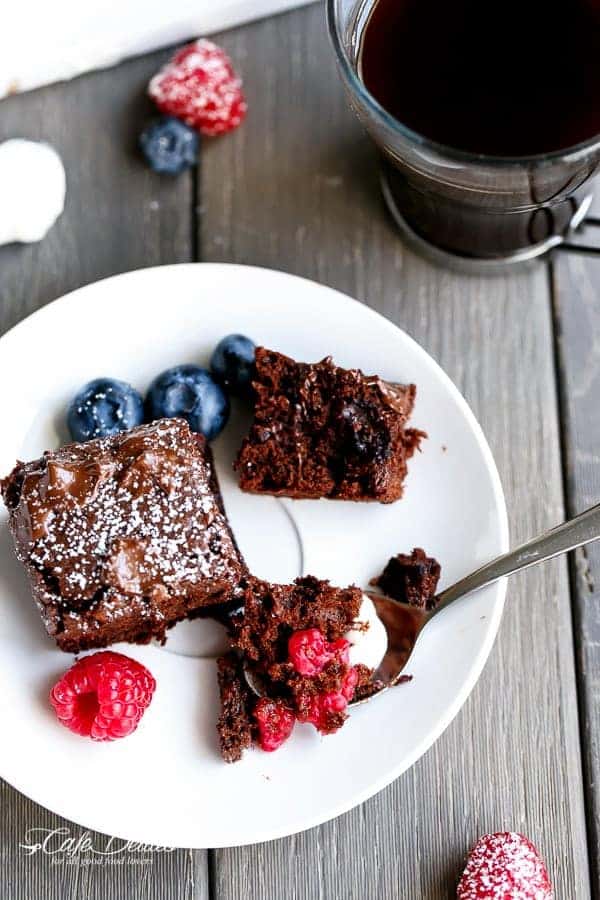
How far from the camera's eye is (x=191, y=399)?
234 cm

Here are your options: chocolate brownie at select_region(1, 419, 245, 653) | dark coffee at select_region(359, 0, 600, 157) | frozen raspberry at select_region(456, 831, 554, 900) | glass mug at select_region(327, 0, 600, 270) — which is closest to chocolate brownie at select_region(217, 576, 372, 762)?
chocolate brownie at select_region(1, 419, 245, 653)

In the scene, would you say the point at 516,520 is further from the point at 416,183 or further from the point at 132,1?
the point at 132,1

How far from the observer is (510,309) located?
2668mm

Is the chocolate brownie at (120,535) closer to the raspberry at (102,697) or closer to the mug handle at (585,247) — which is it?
the raspberry at (102,697)

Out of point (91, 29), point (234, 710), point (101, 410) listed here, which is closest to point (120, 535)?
point (101, 410)

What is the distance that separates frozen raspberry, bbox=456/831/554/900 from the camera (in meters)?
2.22

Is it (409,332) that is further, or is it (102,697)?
(409,332)

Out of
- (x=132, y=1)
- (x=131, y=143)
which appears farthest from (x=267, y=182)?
(x=132, y=1)

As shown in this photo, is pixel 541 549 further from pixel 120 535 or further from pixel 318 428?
pixel 120 535

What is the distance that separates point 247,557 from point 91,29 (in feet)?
4.69

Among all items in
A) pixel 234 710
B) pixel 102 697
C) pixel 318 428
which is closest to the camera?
pixel 102 697

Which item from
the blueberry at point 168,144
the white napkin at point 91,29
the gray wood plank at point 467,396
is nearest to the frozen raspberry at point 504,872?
the gray wood plank at point 467,396

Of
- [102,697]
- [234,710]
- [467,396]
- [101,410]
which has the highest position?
[101,410]

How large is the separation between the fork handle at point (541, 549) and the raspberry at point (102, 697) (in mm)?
724
